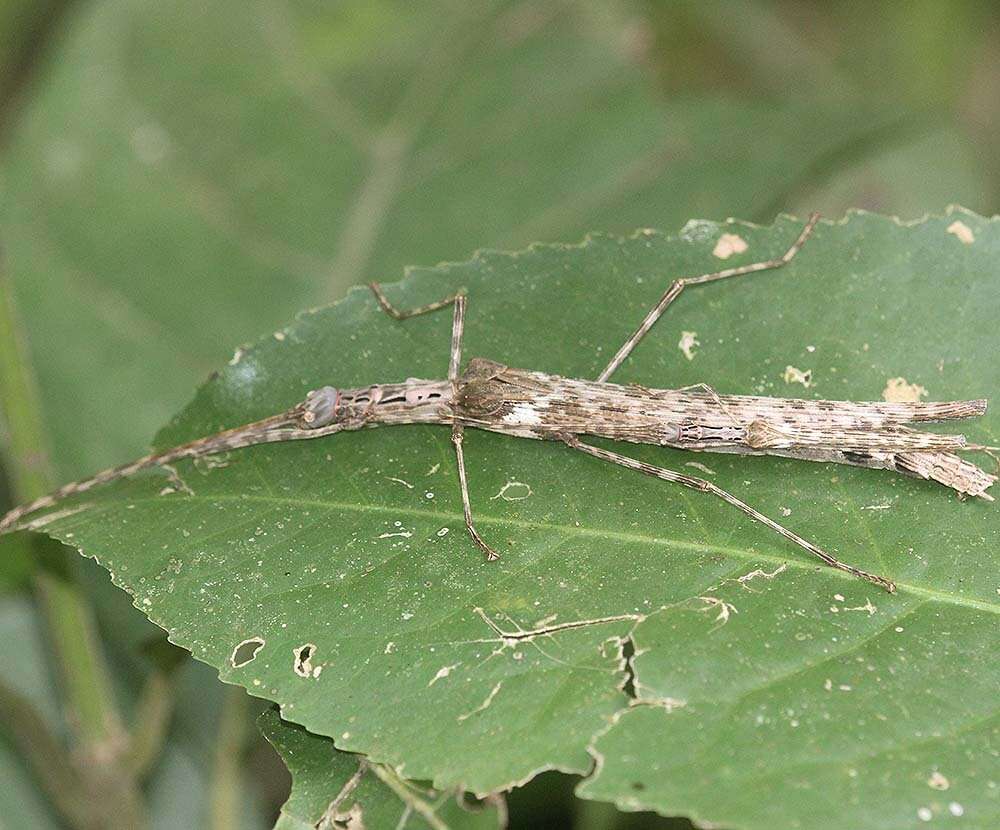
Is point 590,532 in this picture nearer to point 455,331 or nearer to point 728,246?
point 455,331

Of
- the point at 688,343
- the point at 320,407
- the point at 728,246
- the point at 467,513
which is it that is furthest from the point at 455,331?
the point at 728,246

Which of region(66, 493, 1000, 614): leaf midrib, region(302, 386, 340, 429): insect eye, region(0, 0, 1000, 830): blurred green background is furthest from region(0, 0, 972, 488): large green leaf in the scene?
region(66, 493, 1000, 614): leaf midrib

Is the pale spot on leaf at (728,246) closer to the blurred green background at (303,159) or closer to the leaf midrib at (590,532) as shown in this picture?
the leaf midrib at (590,532)

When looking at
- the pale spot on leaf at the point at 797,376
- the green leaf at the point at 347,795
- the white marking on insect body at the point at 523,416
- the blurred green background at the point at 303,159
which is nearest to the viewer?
the green leaf at the point at 347,795

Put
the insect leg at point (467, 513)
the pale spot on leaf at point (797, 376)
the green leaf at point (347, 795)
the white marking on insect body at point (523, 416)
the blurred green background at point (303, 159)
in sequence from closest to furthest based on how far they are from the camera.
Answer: the green leaf at point (347, 795) → the insect leg at point (467, 513) → the pale spot on leaf at point (797, 376) → the white marking on insect body at point (523, 416) → the blurred green background at point (303, 159)

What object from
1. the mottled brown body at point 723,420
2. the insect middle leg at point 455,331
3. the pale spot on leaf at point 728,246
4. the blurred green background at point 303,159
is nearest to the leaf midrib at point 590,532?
the insect middle leg at point 455,331

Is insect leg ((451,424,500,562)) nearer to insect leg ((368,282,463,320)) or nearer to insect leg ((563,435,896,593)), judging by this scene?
insect leg ((563,435,896,593))

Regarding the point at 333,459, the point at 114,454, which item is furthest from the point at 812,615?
the point at 114,454

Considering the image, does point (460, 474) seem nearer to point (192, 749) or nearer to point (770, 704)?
point (770, 704)
